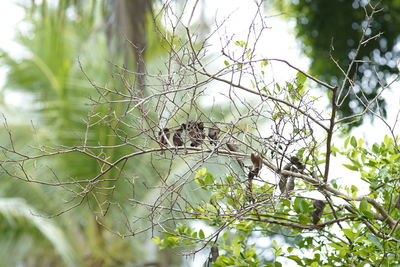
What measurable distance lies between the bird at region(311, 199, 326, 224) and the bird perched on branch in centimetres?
45

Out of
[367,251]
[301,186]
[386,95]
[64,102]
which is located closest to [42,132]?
[64,102]

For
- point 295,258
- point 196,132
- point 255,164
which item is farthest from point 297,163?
point 295,258

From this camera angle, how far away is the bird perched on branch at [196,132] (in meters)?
2.28

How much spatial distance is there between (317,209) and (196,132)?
0.52 m

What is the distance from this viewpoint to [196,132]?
2.28 meters

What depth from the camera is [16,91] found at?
27.3ft

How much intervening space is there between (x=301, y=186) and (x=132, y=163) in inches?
140

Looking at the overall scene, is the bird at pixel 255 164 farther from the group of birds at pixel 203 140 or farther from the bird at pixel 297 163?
the bird at pixel 297 163

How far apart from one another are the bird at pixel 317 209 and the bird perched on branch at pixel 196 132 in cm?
45

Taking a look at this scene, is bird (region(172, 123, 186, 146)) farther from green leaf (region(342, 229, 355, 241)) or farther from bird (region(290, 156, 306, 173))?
green leaf (region(342, 229, 355, 241))

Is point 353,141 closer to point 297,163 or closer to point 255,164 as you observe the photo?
point 297,163

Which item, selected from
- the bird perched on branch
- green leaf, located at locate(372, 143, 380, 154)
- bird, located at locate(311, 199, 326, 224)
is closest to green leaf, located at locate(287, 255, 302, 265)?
bird, located at locate(311, 199, 326, 224)

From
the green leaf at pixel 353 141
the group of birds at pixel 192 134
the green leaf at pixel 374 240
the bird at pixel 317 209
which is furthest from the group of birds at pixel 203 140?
the green leaf at pixel 353 141

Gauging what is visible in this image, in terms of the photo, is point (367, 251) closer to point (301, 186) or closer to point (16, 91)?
point (301, 186)
